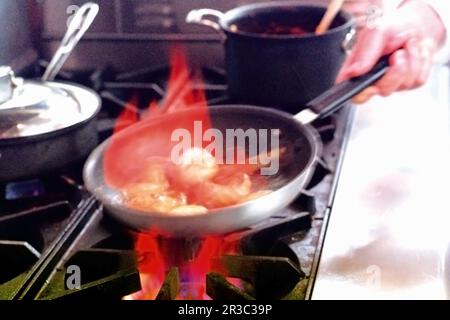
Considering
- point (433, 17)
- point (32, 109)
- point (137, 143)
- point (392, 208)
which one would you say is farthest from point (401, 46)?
point (32, 109)

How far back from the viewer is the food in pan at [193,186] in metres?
0.62

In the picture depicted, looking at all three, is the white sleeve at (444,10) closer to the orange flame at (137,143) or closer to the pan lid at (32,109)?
the orange flame at (137,143)

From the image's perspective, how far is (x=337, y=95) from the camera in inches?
28.8

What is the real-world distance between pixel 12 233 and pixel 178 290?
0.69 feet

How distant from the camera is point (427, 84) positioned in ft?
3.06

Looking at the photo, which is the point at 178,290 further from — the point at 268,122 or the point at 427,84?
the point at 427,84

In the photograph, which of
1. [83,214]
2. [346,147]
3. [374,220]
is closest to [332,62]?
[346,147]

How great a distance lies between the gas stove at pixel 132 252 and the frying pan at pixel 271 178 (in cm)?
3

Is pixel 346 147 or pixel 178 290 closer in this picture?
pixel 178 290

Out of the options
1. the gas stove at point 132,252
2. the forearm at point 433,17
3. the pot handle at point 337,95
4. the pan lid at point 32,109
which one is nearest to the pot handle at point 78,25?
the pan lid at point 32,109

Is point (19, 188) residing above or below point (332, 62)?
below

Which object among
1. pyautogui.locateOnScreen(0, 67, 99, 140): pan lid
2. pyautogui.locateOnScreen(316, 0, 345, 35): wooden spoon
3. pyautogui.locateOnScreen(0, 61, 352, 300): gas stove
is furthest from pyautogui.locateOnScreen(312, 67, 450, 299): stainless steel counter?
pyautogui.locateOnScreen(0, 67, 99, 140): pan lid
